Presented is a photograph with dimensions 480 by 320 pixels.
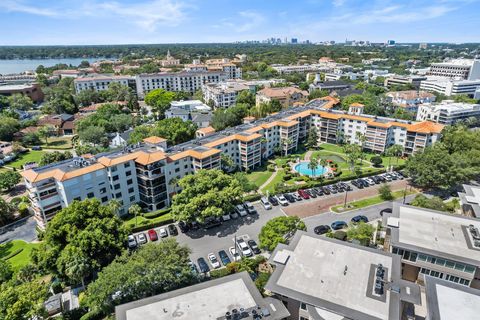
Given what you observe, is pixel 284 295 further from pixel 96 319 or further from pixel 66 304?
pixel 66 304

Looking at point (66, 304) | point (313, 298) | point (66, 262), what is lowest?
point (66, 304)

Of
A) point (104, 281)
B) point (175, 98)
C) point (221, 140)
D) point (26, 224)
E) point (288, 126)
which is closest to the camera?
point (104, 281)

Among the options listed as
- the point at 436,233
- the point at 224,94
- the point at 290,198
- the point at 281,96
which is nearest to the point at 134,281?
the point at 290,198

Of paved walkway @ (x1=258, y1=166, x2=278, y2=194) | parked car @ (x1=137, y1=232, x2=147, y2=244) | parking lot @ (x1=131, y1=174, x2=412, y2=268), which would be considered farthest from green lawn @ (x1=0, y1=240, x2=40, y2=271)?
paved walkway @ (x1=258, y1=166, x2=278, y2=194)

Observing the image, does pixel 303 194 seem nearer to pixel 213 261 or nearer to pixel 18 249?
pixel 213 261

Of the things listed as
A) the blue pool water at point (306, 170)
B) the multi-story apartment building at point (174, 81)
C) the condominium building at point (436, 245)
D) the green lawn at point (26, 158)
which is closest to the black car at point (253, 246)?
the condominium building at point (436, 245)

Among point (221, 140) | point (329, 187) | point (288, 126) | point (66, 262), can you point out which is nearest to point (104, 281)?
point (66, 262)
